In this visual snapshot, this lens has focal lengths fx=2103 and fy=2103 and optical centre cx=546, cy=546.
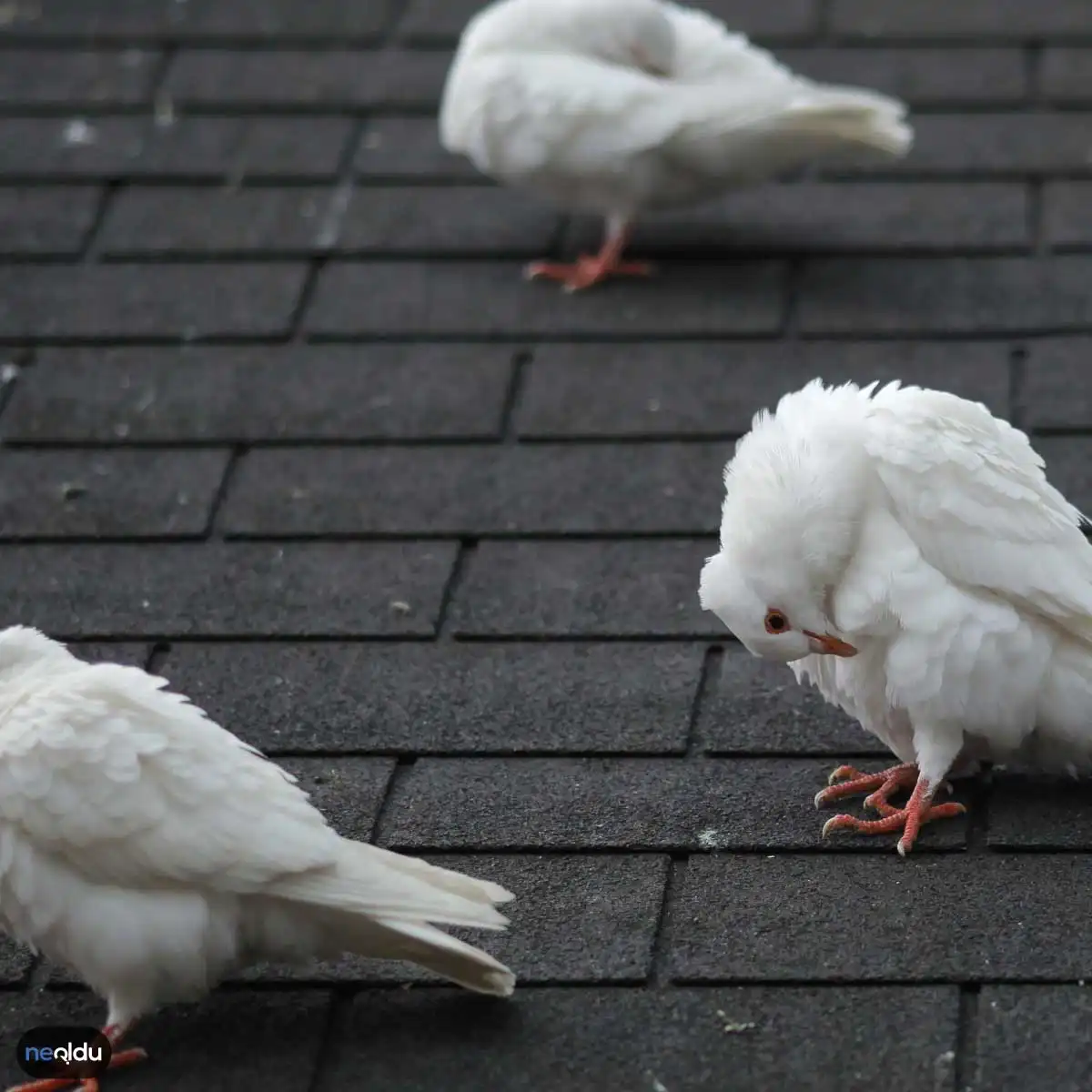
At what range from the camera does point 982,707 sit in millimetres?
3182

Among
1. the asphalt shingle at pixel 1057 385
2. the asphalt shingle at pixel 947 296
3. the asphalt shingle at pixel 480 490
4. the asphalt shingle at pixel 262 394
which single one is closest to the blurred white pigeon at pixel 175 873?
the asphalt shingle at pixel 480 490

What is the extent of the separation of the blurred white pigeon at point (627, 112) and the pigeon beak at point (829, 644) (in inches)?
77.9

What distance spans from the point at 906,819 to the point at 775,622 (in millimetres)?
372

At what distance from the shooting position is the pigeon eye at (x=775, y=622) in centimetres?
314

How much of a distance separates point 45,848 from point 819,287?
2605mm

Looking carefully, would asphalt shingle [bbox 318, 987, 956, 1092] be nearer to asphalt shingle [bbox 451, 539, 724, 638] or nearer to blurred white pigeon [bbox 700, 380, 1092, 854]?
blurred white pigeon [bbox 700, 380, 1092, 854]

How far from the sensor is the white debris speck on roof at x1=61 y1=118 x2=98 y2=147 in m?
5.62

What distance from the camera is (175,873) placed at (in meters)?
2.83

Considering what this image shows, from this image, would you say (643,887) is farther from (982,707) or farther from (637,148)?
(637,148)

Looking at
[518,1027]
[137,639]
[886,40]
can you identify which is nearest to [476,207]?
[886,40]

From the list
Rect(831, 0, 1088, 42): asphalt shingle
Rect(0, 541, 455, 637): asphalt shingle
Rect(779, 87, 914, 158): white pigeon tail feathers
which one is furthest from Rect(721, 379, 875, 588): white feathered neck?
Rect(831, 0, 1088, 42): asphalt shingle

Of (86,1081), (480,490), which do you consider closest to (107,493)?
(480,490)

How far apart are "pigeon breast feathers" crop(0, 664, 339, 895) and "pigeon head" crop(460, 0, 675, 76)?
2493 millimetres

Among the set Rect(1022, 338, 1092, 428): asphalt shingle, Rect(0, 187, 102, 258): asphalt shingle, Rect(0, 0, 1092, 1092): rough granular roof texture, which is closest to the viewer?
Rect(0, 0, 1092, 1092): rough granular roof texture
